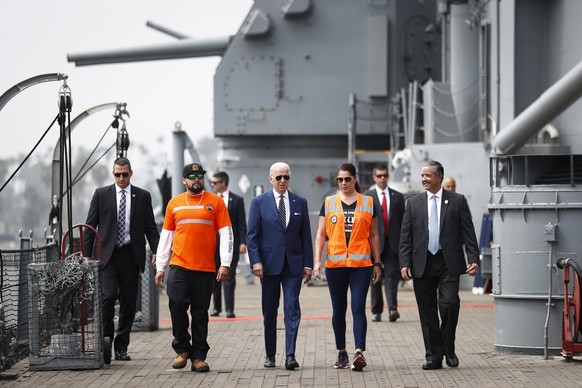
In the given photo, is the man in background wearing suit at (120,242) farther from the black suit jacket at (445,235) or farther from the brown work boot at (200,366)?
the black suit jacket at (445,235)

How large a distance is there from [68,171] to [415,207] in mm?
3302

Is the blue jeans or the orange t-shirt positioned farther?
the blue jeans

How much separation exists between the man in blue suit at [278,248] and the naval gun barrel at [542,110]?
5.42m

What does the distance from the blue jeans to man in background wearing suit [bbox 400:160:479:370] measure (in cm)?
39

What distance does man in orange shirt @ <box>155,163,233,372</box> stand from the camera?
41.9ft

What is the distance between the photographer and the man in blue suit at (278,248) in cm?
1294

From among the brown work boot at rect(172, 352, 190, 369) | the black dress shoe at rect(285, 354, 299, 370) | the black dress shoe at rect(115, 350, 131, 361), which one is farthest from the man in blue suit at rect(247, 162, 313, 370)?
the black dress shoe at rect(115, 350, 131, 361)

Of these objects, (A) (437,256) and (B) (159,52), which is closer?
(A) (437,256)

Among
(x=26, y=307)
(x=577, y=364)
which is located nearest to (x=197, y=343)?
(x=26, y=307)

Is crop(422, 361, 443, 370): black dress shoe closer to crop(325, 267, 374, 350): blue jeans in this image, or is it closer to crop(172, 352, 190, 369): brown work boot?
crop(325, 267, 374, 350): blue jeans

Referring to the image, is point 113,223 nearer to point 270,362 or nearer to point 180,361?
point 180,361

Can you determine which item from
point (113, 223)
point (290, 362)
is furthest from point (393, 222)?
point (290, 362)

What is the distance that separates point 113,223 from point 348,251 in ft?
7.72

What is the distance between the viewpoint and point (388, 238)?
17.6m
